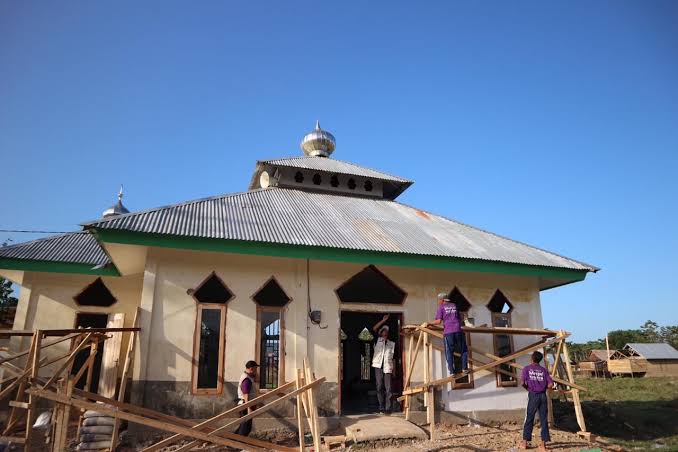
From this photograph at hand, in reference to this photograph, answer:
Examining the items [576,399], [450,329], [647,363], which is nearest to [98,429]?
[450,329]

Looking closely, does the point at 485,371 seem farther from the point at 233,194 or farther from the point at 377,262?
the point at 233,194

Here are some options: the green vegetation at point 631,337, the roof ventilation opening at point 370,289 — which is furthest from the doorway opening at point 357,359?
the green vegetation at point 631,337

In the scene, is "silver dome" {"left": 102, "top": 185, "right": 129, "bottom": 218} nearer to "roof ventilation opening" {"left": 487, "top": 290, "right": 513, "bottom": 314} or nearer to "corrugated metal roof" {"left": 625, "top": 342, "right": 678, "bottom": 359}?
"roof ventilation opening" {"left": 487, "top": 290, "right": 513, "bottom": 314}

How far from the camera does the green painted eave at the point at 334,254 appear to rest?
8664 mm

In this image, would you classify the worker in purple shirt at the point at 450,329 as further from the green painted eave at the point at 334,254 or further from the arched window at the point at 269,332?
the arched window at the point at 269,332

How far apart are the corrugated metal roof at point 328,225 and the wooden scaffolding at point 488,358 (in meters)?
1.61

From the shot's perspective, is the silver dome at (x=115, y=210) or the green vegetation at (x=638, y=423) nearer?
the green vegetation at (x=638, y=423)

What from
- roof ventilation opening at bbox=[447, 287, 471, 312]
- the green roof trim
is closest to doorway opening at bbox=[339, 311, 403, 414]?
roof ventilation opening at bbox=[447, 287, 471, 312]

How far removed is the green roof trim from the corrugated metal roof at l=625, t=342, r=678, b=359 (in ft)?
124

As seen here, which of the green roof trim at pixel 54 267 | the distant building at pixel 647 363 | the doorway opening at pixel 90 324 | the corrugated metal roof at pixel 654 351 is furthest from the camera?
the corrugated metal roof at pixel 654 351

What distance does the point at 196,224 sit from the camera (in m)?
9.49

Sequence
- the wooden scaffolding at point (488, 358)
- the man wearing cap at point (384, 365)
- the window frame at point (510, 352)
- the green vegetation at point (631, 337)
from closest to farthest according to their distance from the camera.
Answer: the wooden scaffolding at point (488, 358) → the man wearing cap at point (384, 365) → the window frame at point (510, 352) → the green vegetation at point (631, 337)

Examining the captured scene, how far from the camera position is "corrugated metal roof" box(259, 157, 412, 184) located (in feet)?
46.7

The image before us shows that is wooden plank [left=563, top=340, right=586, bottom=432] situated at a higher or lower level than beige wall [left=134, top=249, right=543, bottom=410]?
lower
